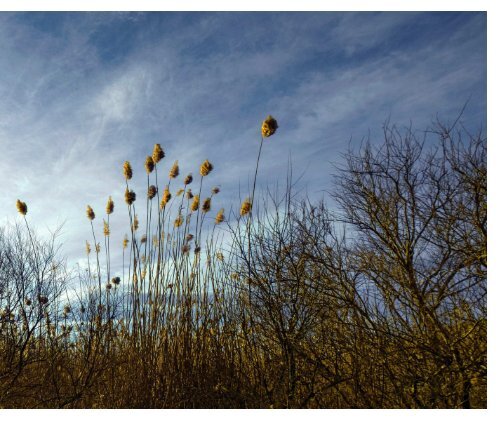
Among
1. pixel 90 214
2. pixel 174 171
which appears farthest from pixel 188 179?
pixel 90 214

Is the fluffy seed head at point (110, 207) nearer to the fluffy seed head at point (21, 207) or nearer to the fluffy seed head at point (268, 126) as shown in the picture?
the fluffy seed head at point (21, 207)

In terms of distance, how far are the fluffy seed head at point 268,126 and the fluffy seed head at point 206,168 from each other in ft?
1.67

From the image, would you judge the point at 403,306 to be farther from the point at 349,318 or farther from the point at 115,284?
the point at 115,284

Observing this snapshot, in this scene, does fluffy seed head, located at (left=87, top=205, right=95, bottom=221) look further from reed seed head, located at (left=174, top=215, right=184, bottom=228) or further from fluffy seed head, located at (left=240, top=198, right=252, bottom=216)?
fluffy seed head, located at (left=240, top=198, right=252, bottom=216)

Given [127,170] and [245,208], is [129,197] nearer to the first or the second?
[127,170]

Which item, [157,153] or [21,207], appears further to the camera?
[21,207]

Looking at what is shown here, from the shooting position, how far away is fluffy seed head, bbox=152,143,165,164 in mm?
2592

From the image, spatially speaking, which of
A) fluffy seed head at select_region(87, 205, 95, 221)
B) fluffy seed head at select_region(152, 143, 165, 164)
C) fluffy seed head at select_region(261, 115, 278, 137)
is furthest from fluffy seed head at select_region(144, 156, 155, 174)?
fluffy seed head at select_region(261, 115, 278, 137)

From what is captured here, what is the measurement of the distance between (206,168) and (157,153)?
335 millimetres

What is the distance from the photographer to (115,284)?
10.8 ft

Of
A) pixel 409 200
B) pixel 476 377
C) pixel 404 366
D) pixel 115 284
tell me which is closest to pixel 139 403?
pixel 115 284

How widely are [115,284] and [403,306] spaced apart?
222cm

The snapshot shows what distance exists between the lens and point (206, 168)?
2.60 meters
